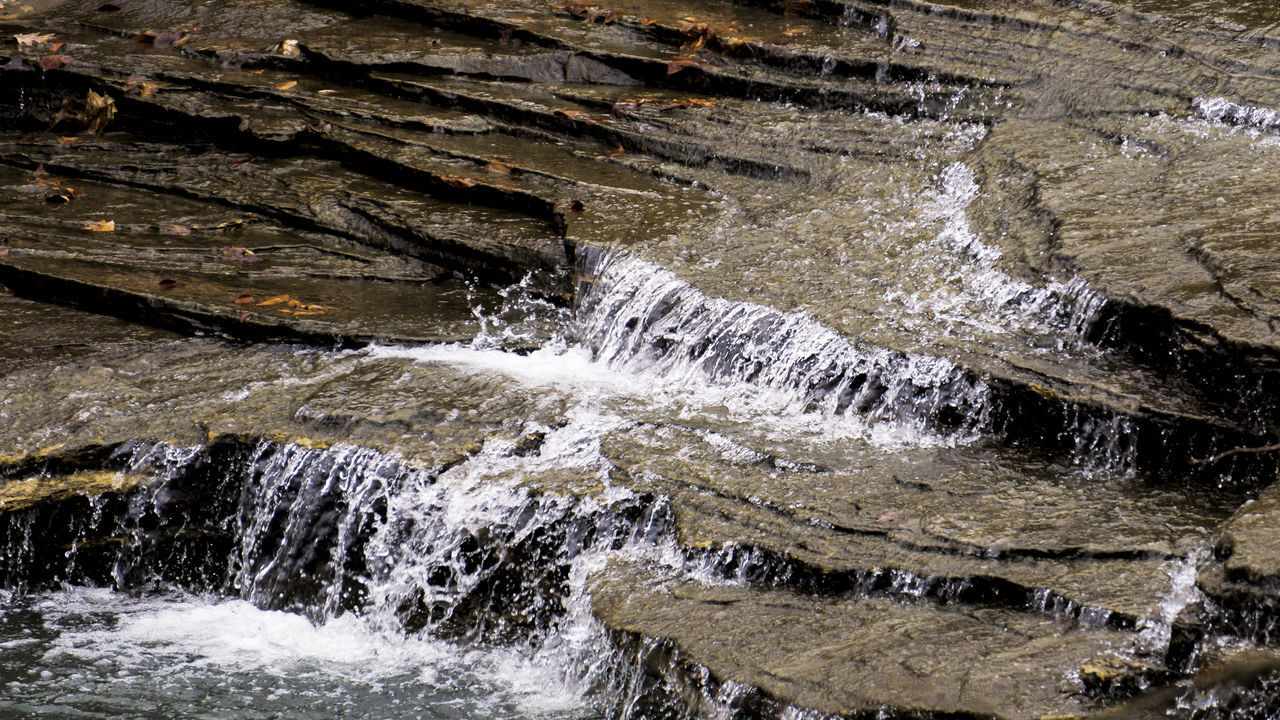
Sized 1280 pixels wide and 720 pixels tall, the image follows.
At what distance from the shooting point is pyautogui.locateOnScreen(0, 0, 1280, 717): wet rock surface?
12.6 feet

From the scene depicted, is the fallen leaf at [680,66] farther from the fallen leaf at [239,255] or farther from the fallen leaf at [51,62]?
the fallen leaf at [51,62]

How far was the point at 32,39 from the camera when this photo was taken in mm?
8578

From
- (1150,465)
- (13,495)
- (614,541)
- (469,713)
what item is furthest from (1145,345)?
(13,495)

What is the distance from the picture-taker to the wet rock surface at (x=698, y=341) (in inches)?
151

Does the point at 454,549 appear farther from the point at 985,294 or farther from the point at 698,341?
the point at 985,294

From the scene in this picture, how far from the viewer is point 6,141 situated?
7.96m

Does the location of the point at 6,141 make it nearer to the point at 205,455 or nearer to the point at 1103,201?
the point at 205,455

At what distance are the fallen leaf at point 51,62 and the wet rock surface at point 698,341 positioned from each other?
7 centimetres

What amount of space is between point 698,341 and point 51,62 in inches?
221

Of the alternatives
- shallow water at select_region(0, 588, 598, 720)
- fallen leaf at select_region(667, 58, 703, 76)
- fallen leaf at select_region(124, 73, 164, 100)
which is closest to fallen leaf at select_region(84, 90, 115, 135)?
fallen leaf at select_region(124, 73, 164, 100)

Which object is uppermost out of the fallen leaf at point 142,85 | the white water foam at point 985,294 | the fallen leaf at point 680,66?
the fallen leaf at point 680,66

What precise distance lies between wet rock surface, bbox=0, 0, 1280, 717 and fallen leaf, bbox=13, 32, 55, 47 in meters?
0.36

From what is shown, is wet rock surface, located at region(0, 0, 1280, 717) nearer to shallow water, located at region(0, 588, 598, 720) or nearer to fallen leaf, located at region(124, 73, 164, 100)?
fallen leaf, located at region(124, 73, 164, 100)

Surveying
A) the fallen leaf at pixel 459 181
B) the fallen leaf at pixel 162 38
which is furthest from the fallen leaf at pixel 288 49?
the fallen leaf at pixel 459 181
